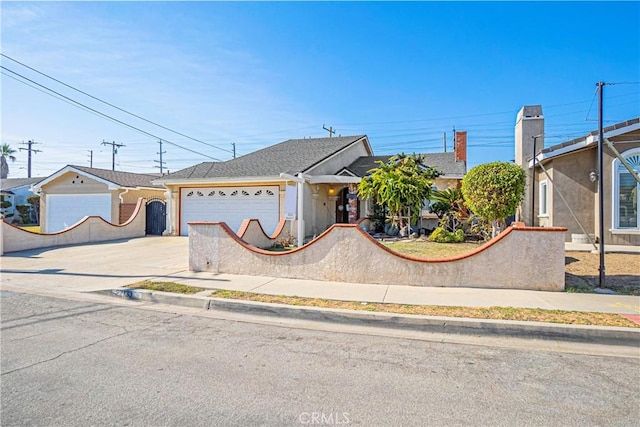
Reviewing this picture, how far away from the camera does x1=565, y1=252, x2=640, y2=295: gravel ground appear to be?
7.63 meters

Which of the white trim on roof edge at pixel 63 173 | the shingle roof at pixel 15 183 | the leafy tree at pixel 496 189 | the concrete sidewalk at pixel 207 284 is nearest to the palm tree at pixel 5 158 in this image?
the shingle roof at pixel 15 183

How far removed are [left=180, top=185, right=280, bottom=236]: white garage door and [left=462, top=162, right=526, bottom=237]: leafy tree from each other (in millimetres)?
8476

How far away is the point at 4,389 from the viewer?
3.65 m

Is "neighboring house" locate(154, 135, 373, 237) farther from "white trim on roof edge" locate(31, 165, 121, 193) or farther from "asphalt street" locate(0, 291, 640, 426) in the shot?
"asphalt street" locate(0, 291, 640, 426)

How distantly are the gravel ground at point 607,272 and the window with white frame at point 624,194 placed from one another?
2.22 metres

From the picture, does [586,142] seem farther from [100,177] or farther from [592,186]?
[100,177]

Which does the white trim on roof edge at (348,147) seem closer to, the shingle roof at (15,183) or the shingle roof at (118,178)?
the shingle roof at (118,178)

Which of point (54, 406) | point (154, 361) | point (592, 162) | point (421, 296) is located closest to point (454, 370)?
point (421, 296)

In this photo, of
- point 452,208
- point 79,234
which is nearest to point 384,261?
point 452,208

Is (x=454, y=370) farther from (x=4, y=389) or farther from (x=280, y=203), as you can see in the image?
(x=280, y=203)

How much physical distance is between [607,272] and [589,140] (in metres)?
5.16

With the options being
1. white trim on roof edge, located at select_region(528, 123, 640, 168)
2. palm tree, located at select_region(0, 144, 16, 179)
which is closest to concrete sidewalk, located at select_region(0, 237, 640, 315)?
→ white trim on roof edge, located at select_region(528, 123, 640, 168)

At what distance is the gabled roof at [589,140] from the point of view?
11780 mm

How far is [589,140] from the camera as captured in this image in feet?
38.8
